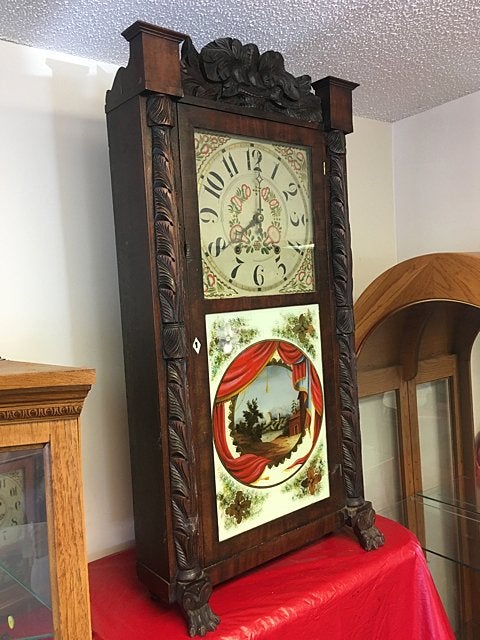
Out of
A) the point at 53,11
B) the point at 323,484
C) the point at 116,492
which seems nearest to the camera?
the point at 53,11

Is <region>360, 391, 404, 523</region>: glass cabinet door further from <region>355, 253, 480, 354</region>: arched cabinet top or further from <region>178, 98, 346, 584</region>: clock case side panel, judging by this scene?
<region>178, 98, 346, 584</region>: clock case side panel

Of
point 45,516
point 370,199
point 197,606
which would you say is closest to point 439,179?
point 370,199

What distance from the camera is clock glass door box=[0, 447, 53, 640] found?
2.79ft

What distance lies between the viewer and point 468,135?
186 centimetres

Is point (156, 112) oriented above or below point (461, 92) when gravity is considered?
below

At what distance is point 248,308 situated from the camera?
119 cm

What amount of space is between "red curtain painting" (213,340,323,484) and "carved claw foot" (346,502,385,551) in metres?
0.19

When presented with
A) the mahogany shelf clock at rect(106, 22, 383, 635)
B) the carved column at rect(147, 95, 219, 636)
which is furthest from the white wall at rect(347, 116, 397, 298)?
the carved column at rect(147, 95, 219, 636)

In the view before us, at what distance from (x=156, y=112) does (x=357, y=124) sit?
3.71 feet

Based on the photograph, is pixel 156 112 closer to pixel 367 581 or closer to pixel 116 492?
pixel 116 492

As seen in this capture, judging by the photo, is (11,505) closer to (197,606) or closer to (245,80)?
(197,606)

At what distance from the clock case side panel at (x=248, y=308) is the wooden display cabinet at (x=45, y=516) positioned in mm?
284

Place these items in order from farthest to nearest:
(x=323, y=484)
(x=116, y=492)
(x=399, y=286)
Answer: (x=399, y=286), (x=116, y=492), (x=323, y=484)

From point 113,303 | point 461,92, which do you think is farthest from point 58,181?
point 461,92
